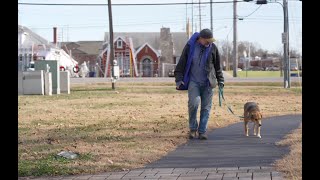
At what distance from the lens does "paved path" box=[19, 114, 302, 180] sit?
654cm

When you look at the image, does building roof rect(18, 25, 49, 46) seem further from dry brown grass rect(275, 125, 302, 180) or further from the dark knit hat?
dry brown grass rect(275, 125, 302, 180)

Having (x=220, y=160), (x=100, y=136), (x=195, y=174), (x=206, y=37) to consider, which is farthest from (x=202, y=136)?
(x=195, y=174)

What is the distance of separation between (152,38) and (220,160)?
80420mm

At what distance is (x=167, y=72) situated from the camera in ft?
239

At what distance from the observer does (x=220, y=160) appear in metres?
7.53

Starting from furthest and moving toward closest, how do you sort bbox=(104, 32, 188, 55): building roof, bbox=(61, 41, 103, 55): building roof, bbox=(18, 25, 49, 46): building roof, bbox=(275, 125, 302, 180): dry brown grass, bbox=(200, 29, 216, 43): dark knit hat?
bbox=(61, 41, 103, 55): building roof < bbox=(104, 32, 188, 55): building roof < bbox=(18, 25, 49, 46): building roof < bbox=(200, 29, 216, 43): dark knit hat < bbox=(275, 125, 302, 180): dry brown grass

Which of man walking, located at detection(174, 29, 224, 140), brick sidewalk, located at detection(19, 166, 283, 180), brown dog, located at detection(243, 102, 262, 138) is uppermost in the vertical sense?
man walking, located at detection(174, 29, 224, 140)

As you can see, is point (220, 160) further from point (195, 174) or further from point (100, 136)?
point (100, 136)

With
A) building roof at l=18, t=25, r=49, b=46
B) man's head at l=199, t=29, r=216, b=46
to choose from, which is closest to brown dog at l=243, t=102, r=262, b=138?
man's head at l=199, t=29, r=216, b=46

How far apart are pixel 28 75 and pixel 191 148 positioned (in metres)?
17.6

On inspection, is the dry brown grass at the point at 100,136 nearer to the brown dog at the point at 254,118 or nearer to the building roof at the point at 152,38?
the brown dog at the point at 254,118

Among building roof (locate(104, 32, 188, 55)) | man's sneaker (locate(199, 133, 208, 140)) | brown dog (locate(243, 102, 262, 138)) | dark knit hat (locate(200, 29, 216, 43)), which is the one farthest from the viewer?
building roof (locate(104, 32, 188, 55))

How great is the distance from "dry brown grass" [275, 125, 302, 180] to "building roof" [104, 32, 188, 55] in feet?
246

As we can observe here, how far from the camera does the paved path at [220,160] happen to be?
21.5 feet
